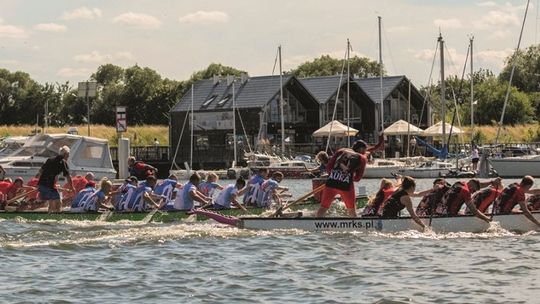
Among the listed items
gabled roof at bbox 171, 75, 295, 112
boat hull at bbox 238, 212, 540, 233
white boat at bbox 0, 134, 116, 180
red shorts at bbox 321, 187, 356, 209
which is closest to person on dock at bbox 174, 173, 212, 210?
boat hull at bbox 238, 212, 540, 233

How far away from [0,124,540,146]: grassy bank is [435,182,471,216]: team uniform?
197 ft

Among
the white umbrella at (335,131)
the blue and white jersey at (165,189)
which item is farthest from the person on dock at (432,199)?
the white umbrella at (335,131)

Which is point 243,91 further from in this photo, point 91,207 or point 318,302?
point 318,302

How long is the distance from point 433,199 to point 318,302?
25.5 ft

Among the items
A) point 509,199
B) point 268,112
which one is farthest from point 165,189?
point 268,112

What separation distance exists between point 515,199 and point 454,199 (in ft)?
4.96

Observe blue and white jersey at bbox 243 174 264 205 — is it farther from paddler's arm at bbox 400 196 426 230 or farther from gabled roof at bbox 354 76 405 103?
gabled roof at bbox 354 76 405 103

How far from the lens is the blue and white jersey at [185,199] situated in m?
25.6

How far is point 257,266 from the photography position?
18688 millimetres

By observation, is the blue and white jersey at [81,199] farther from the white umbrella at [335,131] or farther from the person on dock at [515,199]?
the white umbrella at [335,131]

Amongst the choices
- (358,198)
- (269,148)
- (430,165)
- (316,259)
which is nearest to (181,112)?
(269,148)

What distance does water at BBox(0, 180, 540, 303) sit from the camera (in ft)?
52.4

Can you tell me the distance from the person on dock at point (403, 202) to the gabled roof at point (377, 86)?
6194cm

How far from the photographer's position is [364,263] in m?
18.9
